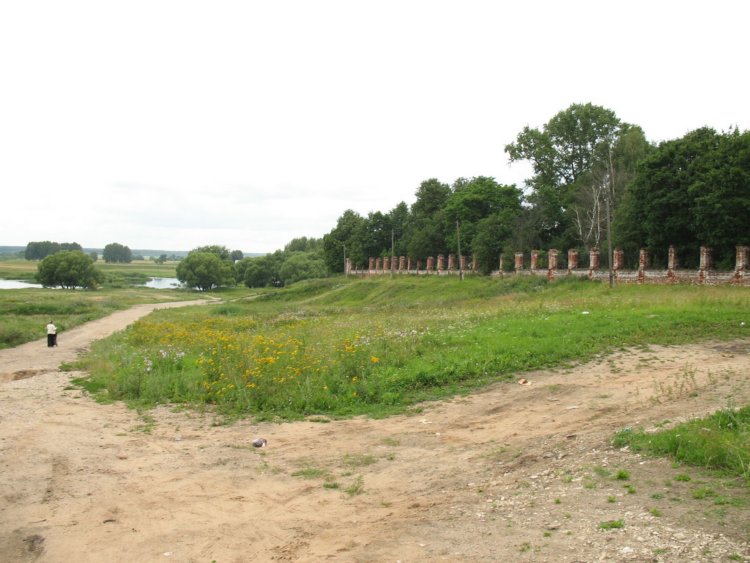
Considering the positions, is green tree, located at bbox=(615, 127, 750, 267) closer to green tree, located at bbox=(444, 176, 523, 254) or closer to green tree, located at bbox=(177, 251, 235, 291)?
green tree, located at bbox=(444, 176, 523, 254)

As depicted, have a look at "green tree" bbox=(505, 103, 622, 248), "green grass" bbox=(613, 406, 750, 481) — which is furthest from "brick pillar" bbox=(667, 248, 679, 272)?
"green grass" bbox=(613, 406, 750, 481)

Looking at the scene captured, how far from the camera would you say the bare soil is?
5.93m

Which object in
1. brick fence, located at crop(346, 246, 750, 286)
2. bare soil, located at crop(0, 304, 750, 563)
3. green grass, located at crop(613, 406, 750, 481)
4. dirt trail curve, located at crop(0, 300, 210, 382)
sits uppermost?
brick fence, located at crop(346, 246, 750, 286)

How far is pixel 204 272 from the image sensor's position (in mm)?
123875

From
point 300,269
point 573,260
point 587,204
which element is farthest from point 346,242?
point 573,260

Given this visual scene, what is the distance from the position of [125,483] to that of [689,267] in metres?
33.9

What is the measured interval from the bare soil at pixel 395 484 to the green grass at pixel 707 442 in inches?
8.9

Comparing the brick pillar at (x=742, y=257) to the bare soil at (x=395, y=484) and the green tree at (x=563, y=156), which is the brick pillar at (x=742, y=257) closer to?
the bare soil at (x=395, y=484)

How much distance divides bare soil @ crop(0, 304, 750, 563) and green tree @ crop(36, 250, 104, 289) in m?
104

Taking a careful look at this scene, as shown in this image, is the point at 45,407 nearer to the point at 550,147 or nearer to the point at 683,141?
the point at 683,141

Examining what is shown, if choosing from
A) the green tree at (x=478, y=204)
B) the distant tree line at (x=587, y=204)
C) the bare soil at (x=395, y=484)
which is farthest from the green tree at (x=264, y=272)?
the bare soil at (x=395, y=484)

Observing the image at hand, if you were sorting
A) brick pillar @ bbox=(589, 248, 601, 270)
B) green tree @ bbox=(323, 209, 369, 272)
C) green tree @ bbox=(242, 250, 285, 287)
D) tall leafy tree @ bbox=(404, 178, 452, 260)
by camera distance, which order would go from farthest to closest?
green tree @ bbox=(242, 250, 285, 287)
green tree @ bbox=(323, 209, 369, 272)
tall leafy tree @ bbox=(404, 178, 452, 260)
brick pillar @ bbox=(589, 248, 601, 270)

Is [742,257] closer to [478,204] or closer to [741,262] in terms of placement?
[741,262]

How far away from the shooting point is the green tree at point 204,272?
12469 centimetres
